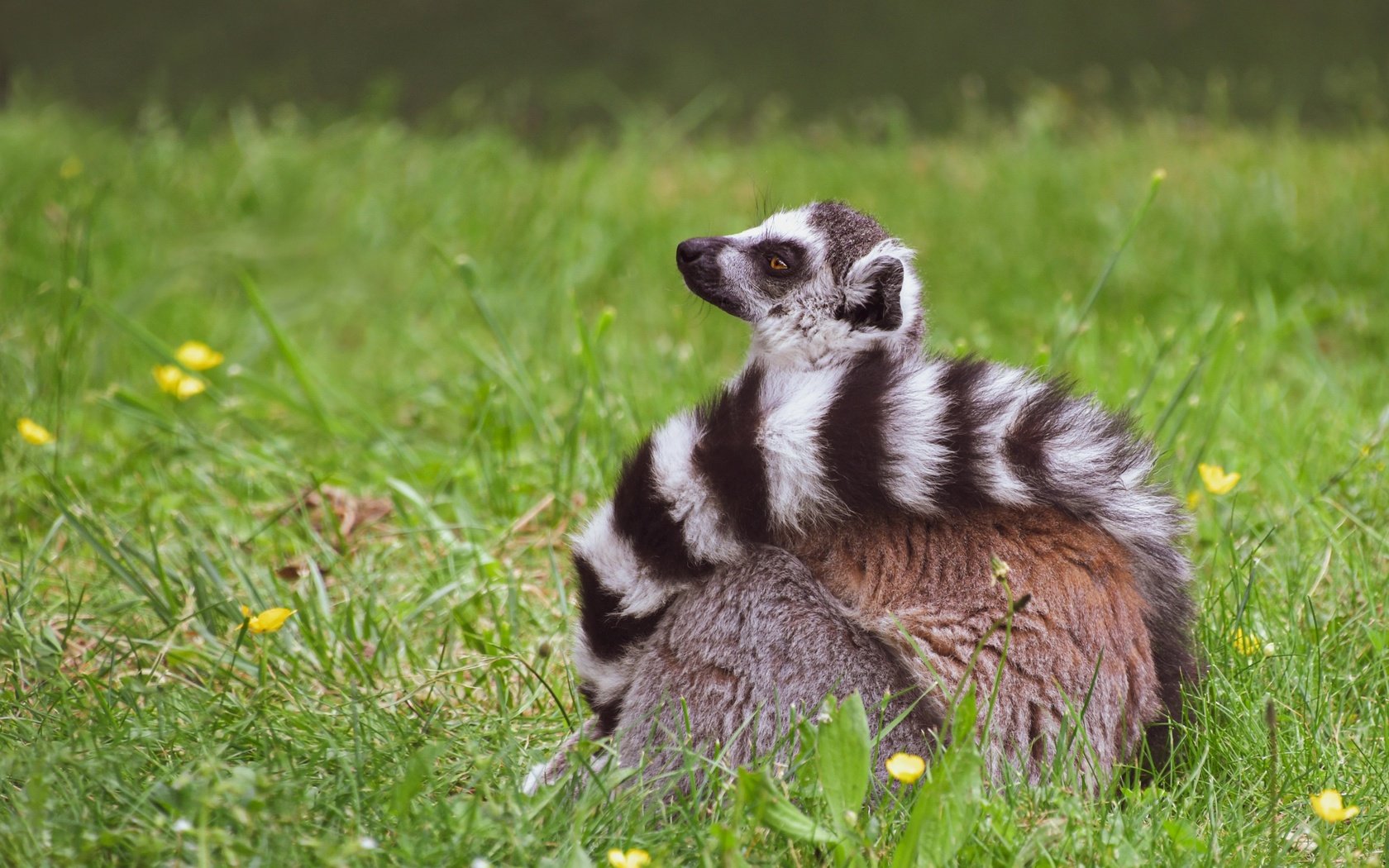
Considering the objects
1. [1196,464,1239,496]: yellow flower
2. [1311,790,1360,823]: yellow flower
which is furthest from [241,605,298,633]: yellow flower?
[1196,464,1239,496]: yellow flower

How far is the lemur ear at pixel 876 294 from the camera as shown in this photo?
7.23 feet

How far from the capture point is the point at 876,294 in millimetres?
2230

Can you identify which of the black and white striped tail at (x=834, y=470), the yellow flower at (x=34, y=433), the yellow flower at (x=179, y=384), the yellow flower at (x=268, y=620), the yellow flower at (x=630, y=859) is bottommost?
the yellow flower at (x=34, y=433)

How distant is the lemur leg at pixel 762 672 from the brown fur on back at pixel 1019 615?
53 mm

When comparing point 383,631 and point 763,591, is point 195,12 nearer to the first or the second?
point 383,631

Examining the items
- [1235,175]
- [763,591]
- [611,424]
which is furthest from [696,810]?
[1235,175]

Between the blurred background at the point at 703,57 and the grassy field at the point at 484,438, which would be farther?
the blurred background at the point at 703,57

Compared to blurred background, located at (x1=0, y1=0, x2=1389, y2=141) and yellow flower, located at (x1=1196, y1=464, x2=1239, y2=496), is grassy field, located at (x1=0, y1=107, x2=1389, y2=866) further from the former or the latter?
blurred background, located at (x1=0, y1=0, x2=1389, y2=141)

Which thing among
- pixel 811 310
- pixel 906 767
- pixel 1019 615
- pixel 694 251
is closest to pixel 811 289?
pixel 811 310

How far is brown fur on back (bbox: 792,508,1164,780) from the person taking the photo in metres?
1.91

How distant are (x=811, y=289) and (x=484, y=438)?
58.4 inches

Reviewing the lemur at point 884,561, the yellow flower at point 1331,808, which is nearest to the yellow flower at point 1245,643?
the lemur at point 884,561

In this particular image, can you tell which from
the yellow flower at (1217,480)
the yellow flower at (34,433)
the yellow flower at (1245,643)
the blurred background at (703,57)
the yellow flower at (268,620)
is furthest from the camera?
the blurred background at (703,57)

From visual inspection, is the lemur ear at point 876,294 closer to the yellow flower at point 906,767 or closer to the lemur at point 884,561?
the lemur at point 884,561
